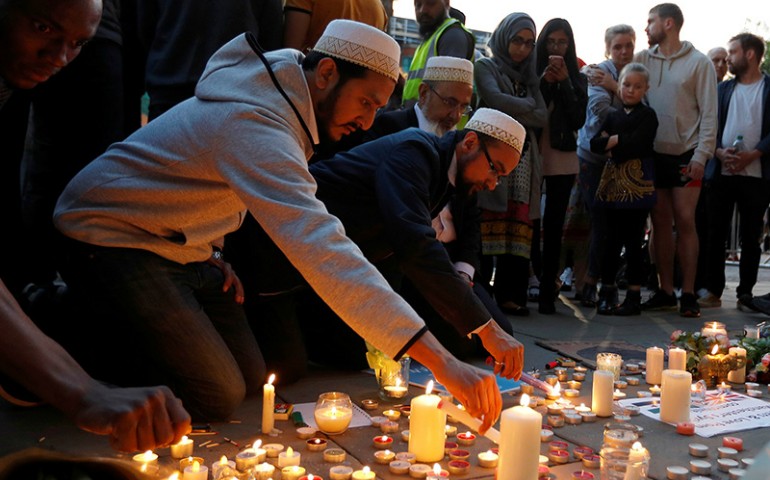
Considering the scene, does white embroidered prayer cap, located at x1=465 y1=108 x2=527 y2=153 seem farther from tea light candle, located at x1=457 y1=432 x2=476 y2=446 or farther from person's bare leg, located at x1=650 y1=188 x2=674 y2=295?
person's bare leg, located at x1=650 y1=188 x2=674 y2=295

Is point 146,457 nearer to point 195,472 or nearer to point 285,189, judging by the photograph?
point 195,472

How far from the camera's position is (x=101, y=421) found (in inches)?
51.1

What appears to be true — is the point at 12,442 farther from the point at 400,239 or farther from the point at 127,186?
the point at 400,239

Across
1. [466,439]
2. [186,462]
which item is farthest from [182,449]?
[466,439]

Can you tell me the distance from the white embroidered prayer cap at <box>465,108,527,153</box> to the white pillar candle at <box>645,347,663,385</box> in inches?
43.1

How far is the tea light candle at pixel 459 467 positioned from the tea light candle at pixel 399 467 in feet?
0.40

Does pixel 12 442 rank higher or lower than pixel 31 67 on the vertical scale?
lower

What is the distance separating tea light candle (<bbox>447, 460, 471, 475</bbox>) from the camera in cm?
229

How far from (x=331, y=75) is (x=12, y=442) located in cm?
150

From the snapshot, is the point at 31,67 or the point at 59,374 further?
the point at 31,67

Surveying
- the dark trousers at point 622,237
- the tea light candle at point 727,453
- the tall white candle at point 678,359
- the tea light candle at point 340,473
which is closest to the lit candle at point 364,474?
the tea light candle at point 340,473

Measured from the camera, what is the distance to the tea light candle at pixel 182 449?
230 cm

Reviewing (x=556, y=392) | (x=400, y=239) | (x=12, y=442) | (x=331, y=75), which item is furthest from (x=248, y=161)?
(x=556, y=392)

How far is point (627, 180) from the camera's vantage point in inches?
213
